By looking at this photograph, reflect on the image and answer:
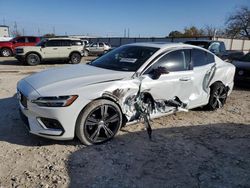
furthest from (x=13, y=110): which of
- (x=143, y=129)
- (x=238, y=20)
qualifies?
(x=238, y=20)

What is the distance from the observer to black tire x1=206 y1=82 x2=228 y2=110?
602cm

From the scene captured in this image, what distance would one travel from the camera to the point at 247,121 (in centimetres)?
570

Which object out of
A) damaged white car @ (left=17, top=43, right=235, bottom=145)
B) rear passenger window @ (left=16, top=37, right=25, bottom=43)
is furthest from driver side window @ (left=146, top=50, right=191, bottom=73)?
rear passenger window @ (left=16, top=37, right=25, bottom=43)

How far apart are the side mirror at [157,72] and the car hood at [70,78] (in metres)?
0.39

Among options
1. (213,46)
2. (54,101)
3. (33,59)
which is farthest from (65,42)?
(54,101)

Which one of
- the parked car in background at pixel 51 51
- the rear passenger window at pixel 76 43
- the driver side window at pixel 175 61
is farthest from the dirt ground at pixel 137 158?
the rear passenger window at pixel 76 43

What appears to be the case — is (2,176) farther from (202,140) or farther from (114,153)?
(202,140)

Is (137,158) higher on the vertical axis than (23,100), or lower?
lower

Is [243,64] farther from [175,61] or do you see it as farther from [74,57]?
[74,57]

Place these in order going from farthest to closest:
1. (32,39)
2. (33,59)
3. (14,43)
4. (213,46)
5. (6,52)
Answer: (6,52), (14,43), (32,39), (33,59), (213,46)

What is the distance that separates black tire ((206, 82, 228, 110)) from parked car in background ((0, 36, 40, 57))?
17.0 meters

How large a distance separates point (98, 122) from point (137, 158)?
821 mm

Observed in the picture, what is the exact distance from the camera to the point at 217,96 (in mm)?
6195

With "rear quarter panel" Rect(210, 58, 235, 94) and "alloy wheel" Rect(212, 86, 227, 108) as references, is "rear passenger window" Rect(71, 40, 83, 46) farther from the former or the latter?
"alloy wheel" Rect(212, 86, 227, 108)
